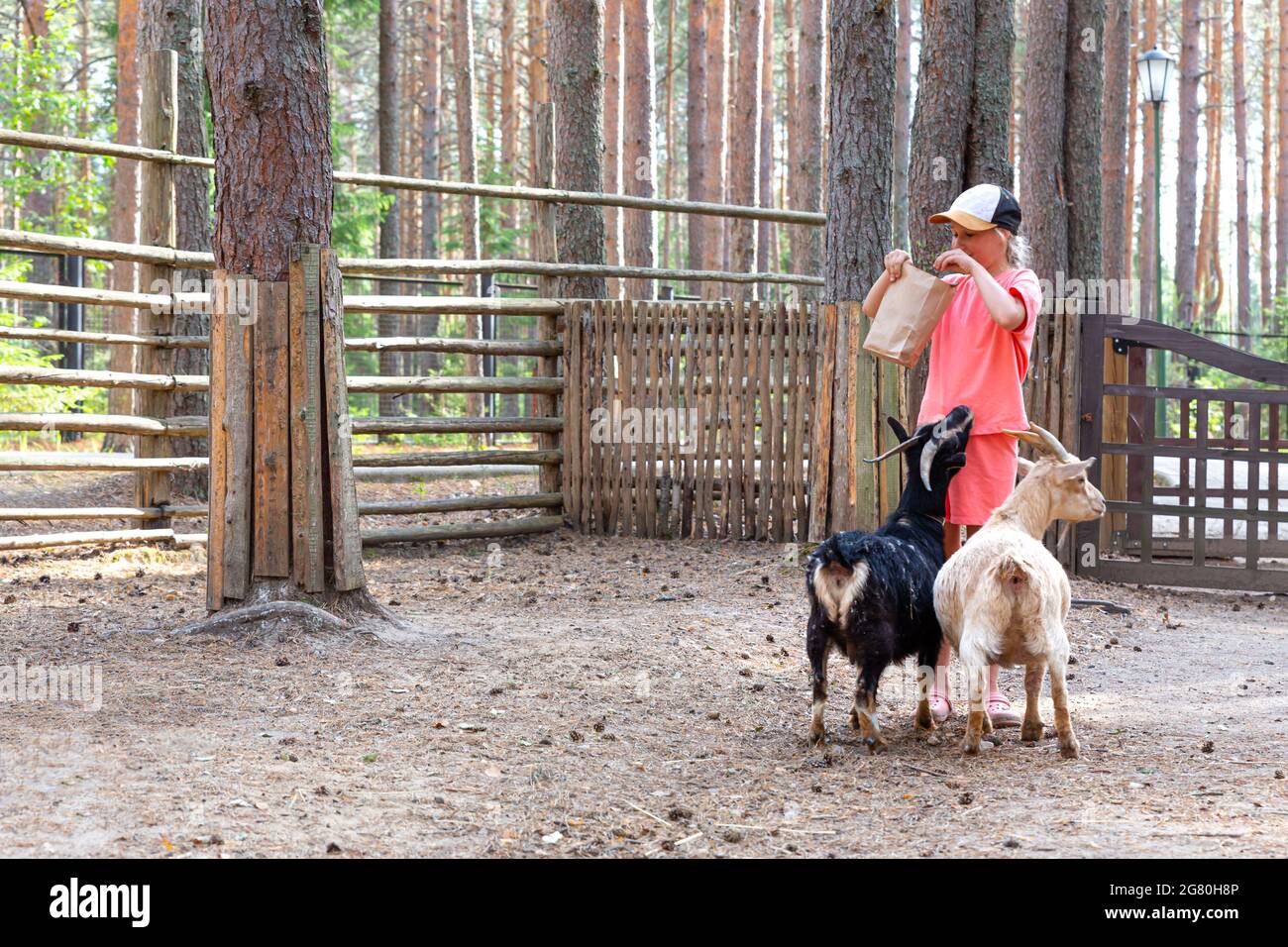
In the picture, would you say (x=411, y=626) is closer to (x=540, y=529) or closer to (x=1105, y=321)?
(x=540, y=529)

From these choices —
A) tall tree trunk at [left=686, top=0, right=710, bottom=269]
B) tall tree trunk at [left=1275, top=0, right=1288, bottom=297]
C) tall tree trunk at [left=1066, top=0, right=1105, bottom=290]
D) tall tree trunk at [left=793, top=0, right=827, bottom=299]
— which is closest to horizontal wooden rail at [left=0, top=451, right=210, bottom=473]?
tall tree trunk at [left=1066, top=0, right=1105, bottom=290]

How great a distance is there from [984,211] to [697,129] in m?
20.0

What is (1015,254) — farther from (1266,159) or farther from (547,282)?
(1266,159)

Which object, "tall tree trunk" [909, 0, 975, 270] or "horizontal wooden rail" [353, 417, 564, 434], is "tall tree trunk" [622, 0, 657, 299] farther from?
"tall tree trunk" [909, 0, 975, 270]

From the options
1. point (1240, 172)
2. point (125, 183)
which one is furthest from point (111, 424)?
point (1240, 172)

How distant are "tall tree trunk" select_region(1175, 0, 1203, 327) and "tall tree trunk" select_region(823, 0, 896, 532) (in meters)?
19.4

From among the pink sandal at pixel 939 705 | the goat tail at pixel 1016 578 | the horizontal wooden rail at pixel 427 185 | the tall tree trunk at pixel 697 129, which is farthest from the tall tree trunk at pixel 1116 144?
the goat tail at pixel 1016 578

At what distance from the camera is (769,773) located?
4672mm

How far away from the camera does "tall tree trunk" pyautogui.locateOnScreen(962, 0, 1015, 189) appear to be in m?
9.78

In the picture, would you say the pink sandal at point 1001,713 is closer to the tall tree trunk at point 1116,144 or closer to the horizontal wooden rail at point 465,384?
the horizontal wooden rail at point 465,384

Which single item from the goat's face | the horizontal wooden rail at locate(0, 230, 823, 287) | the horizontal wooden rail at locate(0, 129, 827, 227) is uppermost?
the horizontal wooden rail at locate(0, 129, 827, 227)

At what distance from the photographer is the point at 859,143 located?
9.45 meters

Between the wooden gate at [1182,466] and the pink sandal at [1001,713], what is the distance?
4.55 metres

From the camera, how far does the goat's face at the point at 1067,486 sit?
5.08 m
